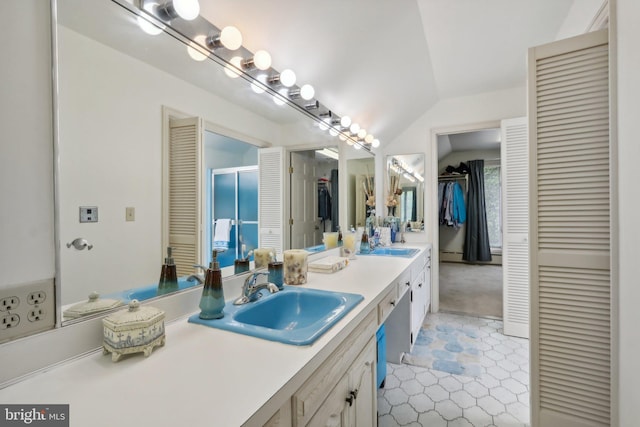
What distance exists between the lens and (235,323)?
38.5 inches

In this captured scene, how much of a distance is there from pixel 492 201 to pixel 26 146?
7026 mm

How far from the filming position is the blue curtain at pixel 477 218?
6.00 meters

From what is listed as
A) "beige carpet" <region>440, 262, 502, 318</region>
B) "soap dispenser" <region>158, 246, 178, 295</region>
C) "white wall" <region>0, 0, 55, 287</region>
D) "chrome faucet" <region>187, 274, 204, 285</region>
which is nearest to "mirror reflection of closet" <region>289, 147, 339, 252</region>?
"chrome faucet" <region>187, 274, 204, 285</region>

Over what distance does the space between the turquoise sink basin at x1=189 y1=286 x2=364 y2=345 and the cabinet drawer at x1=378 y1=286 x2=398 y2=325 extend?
0.23m

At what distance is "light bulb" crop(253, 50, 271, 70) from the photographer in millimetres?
1433

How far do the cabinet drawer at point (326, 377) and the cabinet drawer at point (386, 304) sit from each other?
0.69 ft

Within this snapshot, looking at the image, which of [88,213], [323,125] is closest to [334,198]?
[323,125]

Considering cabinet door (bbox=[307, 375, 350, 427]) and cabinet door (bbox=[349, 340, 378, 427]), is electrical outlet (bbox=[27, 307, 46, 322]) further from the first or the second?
cabinet door (bbox=[349, 340, 378, 427])

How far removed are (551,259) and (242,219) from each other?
1542 mm

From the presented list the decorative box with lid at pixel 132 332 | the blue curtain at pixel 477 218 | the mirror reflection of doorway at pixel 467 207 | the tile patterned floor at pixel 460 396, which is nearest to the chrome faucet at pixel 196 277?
the decorative box with lid at pixel 132 332

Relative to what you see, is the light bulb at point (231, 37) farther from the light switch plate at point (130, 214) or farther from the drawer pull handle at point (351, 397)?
the drawer pull handle at point (351, 397)

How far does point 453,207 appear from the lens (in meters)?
6.05

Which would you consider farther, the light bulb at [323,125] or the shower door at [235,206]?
the light bulb at [323,125]

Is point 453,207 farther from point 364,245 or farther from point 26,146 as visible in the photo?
point 26,146
